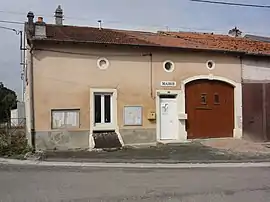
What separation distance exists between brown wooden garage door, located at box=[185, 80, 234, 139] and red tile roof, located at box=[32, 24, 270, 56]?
6.36ft

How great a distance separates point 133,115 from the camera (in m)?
19.9

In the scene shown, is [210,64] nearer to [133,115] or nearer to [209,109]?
[209,109]

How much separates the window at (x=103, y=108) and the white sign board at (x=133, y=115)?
74cm

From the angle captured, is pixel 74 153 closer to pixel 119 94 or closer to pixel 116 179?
pixel 119 94

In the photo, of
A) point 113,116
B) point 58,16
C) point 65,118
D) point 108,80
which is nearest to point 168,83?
point 108,80

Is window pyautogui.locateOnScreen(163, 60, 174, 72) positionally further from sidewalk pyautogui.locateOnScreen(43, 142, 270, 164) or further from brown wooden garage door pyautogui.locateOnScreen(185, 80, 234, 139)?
sidewalk pyautogui.locateOnScreen(43, 142, 270, 164)

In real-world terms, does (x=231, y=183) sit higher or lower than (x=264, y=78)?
lower

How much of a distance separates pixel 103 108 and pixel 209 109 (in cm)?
550

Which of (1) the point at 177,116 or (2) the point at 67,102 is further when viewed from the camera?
(1) the point at 177,116

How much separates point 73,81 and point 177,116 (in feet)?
17.5

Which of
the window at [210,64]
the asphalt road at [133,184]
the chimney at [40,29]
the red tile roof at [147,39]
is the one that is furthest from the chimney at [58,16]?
the asphalt road at [133,184]

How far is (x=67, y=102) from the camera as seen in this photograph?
18922mm

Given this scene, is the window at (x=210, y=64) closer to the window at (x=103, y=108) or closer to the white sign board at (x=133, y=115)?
the white sign board at (x=133, y=115)

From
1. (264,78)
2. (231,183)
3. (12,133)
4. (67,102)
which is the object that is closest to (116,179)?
(231,183)
